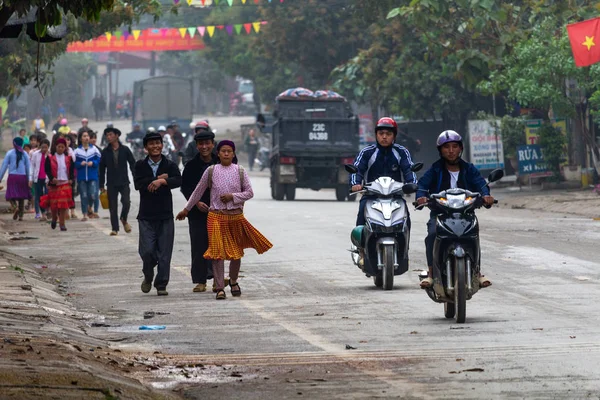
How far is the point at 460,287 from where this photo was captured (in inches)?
449

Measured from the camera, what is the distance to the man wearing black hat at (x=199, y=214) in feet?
47.4

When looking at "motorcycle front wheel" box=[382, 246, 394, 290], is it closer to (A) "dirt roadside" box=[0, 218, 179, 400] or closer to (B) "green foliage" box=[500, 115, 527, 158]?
(A) "dirt roadside" box=[0, 218, 179, 400]

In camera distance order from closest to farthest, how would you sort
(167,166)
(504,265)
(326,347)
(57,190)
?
1. (326,347)
2. (167,166)
3. (504,265)
4. (57,190)

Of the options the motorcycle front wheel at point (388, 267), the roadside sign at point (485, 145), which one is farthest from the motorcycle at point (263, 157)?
the motorcycle front wheel at point (388, 267)

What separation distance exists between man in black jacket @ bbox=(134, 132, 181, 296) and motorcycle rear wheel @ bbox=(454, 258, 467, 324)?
159 inches

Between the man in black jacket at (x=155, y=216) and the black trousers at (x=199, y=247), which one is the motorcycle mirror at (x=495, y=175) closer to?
the black trousers at (x=199, y=247)

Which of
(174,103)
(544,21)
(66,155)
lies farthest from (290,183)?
(174,103)

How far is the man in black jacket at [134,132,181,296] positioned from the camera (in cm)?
1448

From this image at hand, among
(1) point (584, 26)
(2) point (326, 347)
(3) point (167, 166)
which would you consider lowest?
(2) point (326, 347)

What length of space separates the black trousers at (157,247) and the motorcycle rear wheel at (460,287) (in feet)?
13.3

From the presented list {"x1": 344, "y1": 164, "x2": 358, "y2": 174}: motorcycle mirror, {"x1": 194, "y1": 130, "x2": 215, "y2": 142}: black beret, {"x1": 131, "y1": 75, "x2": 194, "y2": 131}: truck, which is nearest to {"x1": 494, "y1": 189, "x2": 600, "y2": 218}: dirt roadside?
{"x1": 344, "y1": 164, "x2": 358, "y2": 174}: motorcycle mirror

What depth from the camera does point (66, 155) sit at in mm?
25328

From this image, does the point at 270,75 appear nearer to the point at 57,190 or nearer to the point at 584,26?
the point at 584,26

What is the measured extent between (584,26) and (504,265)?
15589 millimetres
